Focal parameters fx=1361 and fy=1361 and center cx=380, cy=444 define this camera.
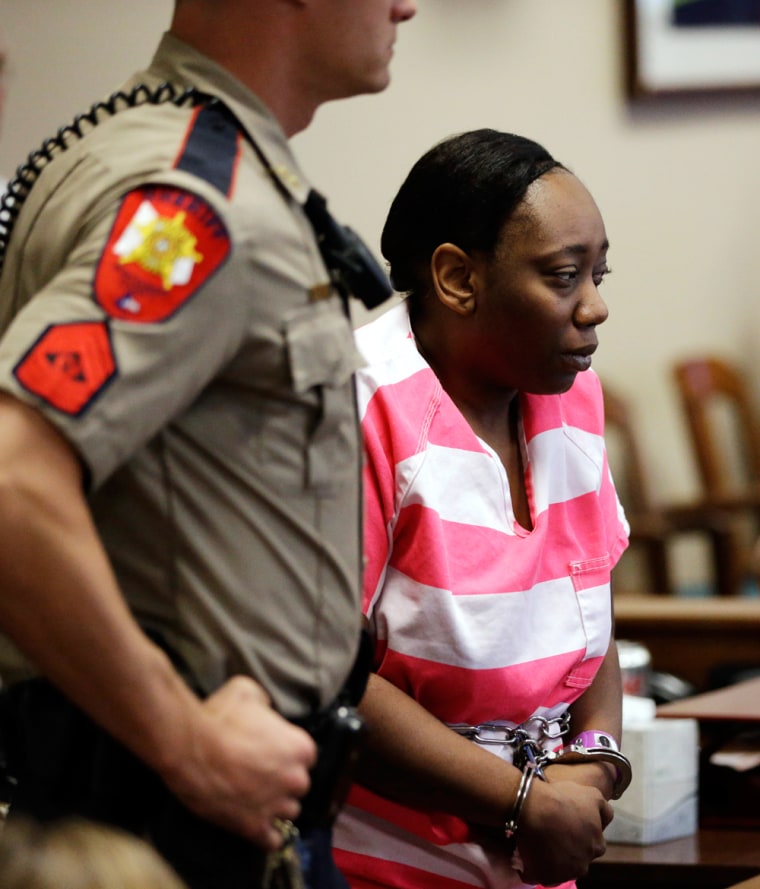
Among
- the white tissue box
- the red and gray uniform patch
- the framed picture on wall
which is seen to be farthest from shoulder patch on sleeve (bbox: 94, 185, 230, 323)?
the framed picture on wall

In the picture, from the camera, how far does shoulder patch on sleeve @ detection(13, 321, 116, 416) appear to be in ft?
2.82

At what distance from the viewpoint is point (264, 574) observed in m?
0.98

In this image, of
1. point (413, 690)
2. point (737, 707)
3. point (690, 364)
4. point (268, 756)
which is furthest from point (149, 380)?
point (690, 364)

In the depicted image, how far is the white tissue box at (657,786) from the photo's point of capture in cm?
182

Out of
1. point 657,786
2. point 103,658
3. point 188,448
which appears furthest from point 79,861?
point 657,786

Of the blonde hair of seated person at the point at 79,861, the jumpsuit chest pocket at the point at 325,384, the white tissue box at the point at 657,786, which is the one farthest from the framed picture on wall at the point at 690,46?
the blonde hair of seated person at the point at 79,861

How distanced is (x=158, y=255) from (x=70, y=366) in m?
0.09

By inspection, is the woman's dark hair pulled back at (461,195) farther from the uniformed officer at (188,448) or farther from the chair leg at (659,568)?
the chair leg at (659,568)

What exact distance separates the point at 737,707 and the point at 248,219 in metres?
1.44

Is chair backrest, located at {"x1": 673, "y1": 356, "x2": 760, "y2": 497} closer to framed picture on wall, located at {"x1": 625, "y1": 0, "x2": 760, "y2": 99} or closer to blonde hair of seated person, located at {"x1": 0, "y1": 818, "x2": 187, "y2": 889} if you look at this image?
framed picture on wall, located at {"x1": 625, "y1": 0, "x2": 760, "y2": 99}

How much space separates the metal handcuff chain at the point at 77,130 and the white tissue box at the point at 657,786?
114cm

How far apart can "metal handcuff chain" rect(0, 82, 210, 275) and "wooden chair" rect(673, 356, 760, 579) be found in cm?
385

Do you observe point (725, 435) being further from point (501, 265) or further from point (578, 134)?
point (501, 265)

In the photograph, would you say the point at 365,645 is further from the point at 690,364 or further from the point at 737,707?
the point at 690,364
